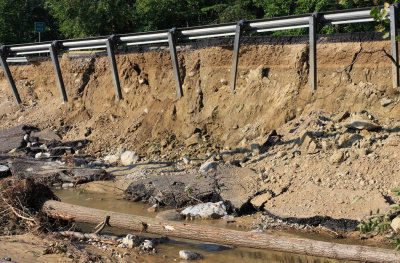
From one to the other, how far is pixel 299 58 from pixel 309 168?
347 centimetres

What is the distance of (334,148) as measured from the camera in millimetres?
9969

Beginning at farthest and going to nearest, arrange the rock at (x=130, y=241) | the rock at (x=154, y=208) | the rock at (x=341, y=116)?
the rock at (x=341, y=116) → the rock at (x=154, y=208) → the rock at (x=130, y=241)

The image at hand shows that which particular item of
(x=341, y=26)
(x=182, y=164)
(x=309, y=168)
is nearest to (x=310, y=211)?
(x=309, y=168)

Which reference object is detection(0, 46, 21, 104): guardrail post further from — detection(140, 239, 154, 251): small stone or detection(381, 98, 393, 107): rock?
detection(381, 98, 393, 107): rock

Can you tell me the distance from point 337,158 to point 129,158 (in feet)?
18.4

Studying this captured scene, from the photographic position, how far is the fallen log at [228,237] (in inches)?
252

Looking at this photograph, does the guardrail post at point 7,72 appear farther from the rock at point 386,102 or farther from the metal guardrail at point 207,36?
the rock at point 386,102

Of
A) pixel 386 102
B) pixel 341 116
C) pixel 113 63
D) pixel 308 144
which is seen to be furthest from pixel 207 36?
pixel 386 102

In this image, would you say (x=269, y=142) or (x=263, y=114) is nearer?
(x=269, y=142)

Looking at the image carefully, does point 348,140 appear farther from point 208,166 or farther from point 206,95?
point 206,95

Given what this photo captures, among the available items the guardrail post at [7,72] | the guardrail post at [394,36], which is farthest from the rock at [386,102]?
the guardrail post at [7,72]

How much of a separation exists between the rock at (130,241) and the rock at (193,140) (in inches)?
206

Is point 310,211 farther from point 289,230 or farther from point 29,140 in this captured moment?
point 29,140

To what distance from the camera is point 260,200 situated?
372 inches
